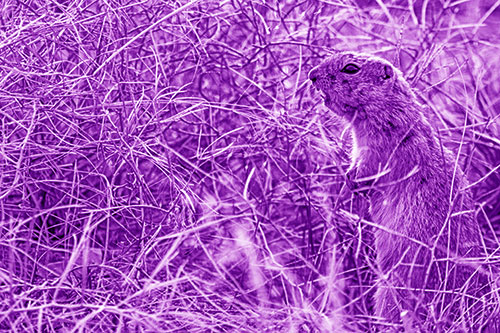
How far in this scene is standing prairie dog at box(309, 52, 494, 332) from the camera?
8.49 ft

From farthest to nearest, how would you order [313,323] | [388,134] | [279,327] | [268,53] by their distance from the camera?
[268,53], [388,134], [279,327], [313,323]

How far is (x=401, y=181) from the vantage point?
2885mm

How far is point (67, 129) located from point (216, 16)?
746 millimetres

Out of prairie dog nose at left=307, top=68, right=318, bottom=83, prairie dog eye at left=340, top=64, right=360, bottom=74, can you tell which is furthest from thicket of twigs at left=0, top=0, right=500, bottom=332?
prairie dog eye at left=340, top=64, right=360, bottom=74

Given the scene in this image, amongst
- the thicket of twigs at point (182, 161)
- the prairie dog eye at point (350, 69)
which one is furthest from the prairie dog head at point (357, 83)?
the thicket of twigs at point (182, 161)

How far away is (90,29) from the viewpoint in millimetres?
3027

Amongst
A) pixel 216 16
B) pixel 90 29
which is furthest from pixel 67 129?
pixel 216 16

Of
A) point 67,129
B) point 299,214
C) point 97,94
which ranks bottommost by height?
point 299,214

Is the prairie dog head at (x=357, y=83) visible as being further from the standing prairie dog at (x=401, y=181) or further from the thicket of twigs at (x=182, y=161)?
the thicket of twigs at (x=182, y=161)

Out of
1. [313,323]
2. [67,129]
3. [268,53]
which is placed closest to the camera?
[313,323]

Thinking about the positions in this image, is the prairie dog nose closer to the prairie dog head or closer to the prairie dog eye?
the prairie dog head

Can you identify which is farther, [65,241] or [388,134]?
[388,134]

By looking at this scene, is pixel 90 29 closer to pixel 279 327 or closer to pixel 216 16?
pixel 216 16

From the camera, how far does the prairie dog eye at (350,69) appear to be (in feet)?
10.0
